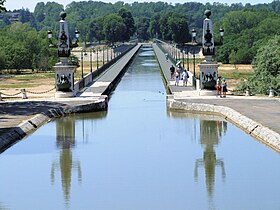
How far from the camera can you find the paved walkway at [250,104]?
99.5ft

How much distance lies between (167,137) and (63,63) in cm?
1294

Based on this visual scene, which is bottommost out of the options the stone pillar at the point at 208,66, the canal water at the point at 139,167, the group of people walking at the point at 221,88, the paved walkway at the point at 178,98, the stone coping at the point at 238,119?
the canal water at the point at 139,167

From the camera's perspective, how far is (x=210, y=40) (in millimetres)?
41000

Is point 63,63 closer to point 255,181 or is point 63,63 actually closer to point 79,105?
point 79,105

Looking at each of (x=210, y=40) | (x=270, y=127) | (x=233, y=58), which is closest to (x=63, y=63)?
(x=210, y=40)

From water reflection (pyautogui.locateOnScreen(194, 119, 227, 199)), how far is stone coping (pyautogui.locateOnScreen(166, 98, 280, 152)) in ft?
2.20

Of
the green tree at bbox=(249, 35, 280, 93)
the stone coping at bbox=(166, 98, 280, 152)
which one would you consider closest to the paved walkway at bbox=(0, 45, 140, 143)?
the stone coping at bbox=(166, 98, 280, 152)

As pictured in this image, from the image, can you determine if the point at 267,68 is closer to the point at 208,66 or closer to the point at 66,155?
the point at 208,66

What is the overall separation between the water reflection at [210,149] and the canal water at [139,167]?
3 centimetres

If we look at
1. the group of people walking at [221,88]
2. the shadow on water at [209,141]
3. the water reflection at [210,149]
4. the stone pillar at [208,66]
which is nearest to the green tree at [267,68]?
the stone pillar at [208,66]

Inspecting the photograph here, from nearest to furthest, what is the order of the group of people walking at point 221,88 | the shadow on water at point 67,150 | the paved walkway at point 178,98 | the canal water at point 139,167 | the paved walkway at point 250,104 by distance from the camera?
1. the canal water at point 139,167
2. the shadow on water at point 67,150
3. the paved walkway at point 250,104
4. the paved walkway at point 178,98
5. the group of people walking at point 221,88

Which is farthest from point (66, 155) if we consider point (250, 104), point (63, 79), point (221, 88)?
point (221, 88)

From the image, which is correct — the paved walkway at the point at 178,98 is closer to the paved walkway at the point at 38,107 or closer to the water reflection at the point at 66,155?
the paved walkway at the point at 38,107

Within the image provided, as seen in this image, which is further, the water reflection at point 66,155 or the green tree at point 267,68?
the green tree at point 267,68
